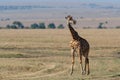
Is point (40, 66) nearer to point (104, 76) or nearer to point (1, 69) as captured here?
point (1, 69)

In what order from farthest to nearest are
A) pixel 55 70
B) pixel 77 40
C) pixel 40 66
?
pixel 40 66, pixel 55 70, pixel 77 40

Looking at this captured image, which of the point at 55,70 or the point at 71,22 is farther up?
the point at 71,22

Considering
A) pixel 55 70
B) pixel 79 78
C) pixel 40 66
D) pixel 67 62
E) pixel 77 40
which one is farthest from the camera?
pixel 67 62

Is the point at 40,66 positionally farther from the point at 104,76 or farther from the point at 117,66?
the point at 104,76

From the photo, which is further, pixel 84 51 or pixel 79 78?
pixel 84 51

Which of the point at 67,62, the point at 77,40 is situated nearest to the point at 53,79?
the point at 77,40

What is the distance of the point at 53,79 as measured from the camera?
53.2 feet

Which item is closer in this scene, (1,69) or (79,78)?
(79,78)

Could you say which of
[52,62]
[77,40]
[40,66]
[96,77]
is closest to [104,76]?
[96,77]

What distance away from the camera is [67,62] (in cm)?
2544

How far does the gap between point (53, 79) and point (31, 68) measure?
6.83 metres

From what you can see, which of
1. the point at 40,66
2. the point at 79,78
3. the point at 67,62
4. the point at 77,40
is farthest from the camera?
the point at 67,62

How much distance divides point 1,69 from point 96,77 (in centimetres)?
680

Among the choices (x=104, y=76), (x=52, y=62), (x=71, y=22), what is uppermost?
(x=71, y=22)
